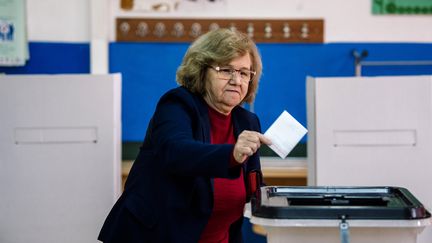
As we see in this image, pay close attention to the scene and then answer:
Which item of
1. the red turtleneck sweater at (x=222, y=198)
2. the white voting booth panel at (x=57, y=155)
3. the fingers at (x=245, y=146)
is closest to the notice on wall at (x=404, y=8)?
the white voting booth panel at (x=57, y=155)

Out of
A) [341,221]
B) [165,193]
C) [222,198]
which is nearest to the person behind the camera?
[341,221]

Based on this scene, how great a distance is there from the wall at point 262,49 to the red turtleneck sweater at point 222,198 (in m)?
2.50

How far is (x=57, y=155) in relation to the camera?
2252mm

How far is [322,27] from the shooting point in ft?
14.0

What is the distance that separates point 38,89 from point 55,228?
0.47 m

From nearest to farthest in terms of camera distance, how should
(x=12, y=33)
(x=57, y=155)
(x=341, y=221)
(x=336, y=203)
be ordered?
(x=341, y=221)
(x=336, y=203)
(x=57, y=155)
(x=12, y=33)

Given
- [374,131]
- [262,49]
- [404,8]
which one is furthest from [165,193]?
[404,8]

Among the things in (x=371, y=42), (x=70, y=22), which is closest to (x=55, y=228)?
(x=70, y=22)

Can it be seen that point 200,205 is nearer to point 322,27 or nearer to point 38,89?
point 38,89

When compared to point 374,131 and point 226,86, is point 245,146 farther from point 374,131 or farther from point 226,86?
point 374,131

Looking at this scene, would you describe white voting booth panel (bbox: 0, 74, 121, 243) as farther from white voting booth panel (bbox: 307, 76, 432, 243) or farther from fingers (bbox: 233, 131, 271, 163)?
fingers (bbox: 233, 131, 271, 163)

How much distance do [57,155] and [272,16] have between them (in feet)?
7.71

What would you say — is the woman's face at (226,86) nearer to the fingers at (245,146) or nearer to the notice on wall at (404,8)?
the fingers at (245,146)

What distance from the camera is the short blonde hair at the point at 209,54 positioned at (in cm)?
174
